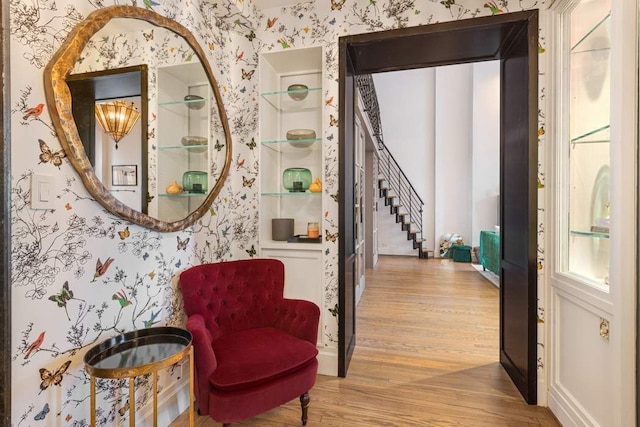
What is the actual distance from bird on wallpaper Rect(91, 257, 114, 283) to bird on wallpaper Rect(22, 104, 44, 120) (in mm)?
651

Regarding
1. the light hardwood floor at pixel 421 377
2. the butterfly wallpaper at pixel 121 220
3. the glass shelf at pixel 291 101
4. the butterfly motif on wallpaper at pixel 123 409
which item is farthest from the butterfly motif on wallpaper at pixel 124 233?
the glass shelf at pixel 291 101

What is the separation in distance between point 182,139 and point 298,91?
3.61ft

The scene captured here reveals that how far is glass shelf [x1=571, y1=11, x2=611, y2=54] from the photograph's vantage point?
5.20ft

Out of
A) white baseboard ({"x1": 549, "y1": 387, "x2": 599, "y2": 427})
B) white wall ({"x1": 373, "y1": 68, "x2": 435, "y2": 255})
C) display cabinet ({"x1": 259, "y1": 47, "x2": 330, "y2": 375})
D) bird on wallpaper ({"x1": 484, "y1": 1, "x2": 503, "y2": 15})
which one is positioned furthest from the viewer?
white wall ({"x1": 373, "y1": 68, "x2": 435, "y2": 255})

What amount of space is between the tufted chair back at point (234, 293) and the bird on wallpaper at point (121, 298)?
1.06 feet

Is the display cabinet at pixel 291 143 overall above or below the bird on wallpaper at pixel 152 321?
above

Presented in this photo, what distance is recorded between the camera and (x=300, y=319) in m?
2.01

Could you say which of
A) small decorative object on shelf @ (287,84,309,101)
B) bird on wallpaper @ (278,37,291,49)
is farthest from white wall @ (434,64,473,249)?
bird on wallpaper @ (278,37,291,49)

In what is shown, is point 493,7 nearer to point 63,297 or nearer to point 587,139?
point 587,139

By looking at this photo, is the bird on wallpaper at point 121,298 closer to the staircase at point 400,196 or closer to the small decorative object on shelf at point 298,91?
the small decorative object on shelf at point 298,91

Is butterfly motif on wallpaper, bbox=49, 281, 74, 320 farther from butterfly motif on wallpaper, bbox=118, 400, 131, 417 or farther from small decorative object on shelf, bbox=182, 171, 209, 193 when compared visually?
small decorative object on shelf, bbox=182, 171, 209, 193

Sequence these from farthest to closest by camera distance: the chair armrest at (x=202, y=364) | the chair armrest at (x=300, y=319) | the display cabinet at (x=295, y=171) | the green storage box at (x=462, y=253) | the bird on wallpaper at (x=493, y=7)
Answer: the green storage box at (x=462, y=253) → the display cabinet at (x=295, y=171) → the bird on wallpaper at (x=493, y=7) → the chair armrest at (x=300, y=319) → the chair armrest at (x=202, y=364)

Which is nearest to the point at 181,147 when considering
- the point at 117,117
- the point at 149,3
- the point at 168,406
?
the point at 117,117

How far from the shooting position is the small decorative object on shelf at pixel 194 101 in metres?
2.06
